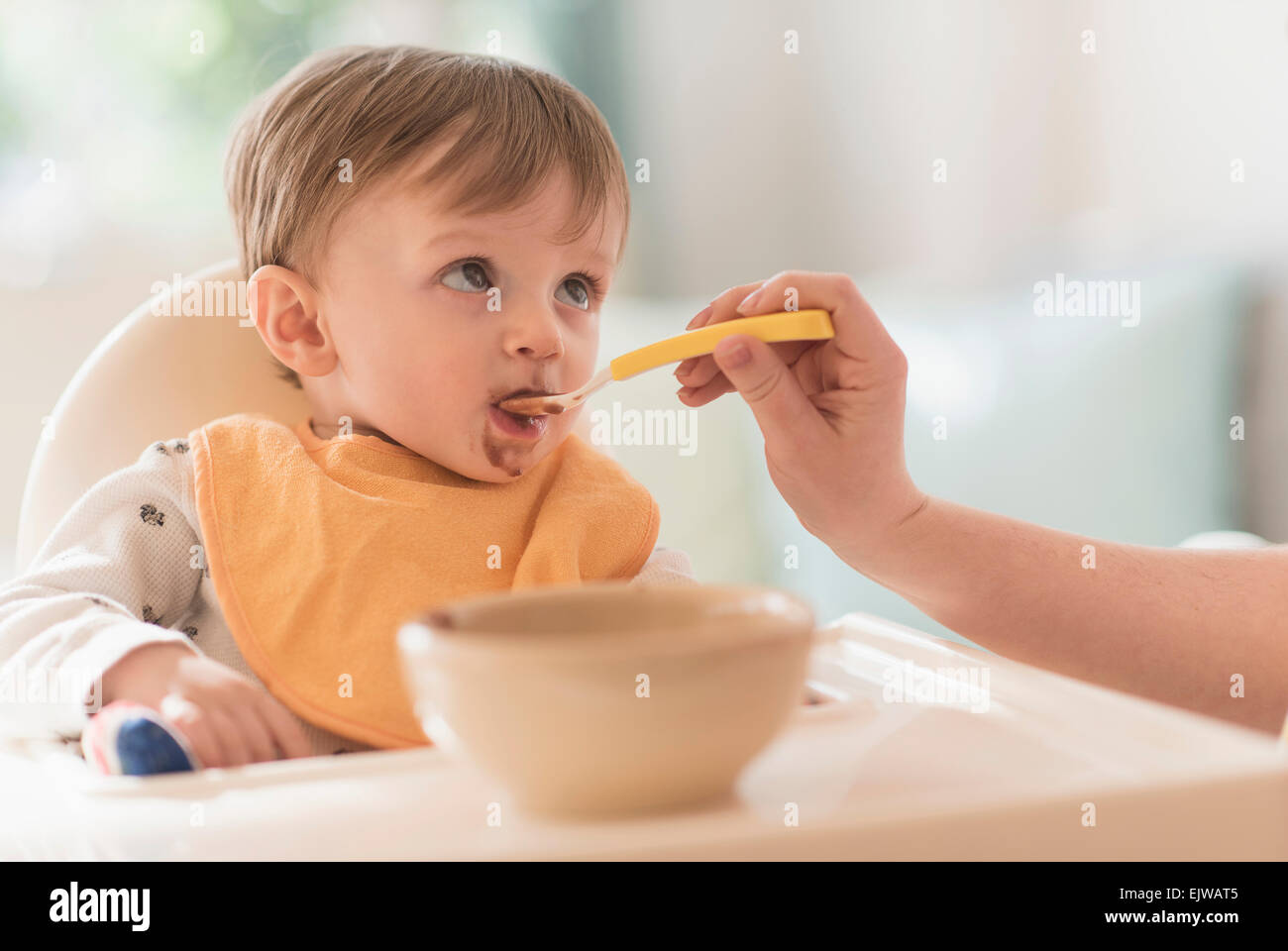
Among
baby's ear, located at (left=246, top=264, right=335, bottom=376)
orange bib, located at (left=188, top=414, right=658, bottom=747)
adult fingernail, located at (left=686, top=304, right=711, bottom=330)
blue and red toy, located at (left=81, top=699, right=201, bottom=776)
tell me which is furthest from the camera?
baby's ear, located at (left=246, top=264, right=335, bottom=376)

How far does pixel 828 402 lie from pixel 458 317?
0.30m

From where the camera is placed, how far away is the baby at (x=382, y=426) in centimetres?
79

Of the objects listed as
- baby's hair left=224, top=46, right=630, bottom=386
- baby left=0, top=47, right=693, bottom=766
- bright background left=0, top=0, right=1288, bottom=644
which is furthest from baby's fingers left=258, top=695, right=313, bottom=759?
bright background left=0, top=0, right=1288, bottom=644

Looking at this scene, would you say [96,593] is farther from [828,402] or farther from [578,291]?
[828,402]

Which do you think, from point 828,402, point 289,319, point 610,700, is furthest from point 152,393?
point 610,700

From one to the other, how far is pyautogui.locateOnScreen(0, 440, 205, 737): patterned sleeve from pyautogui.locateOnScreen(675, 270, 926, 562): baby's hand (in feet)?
1.30

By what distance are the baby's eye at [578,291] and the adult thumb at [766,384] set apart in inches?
7.0

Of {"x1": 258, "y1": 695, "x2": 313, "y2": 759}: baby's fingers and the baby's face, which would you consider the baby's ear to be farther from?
{"x1": 258, "y1": 695, "x2": 313, "y2": 759}: baby's fingers

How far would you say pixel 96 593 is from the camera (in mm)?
778

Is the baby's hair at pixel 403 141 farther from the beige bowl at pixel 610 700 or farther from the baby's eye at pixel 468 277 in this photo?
the beige bowl at pixel 610 700

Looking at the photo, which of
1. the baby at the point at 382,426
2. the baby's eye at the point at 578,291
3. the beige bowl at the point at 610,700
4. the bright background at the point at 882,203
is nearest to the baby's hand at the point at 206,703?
the baby at the point at 382,426

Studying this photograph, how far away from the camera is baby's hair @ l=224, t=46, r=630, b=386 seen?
2.95 feet
